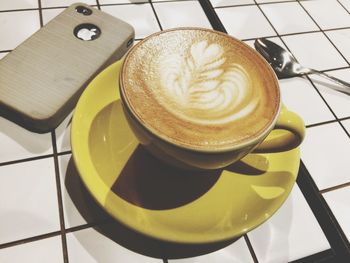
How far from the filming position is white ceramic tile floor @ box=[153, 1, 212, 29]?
0.73m

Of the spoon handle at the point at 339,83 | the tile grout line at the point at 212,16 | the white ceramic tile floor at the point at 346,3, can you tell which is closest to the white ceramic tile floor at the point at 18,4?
the tile grout line at the point at 212,16

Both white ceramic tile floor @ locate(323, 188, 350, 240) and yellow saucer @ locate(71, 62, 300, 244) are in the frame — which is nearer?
yellow saucer @ locate(71, 62, 300, 244)

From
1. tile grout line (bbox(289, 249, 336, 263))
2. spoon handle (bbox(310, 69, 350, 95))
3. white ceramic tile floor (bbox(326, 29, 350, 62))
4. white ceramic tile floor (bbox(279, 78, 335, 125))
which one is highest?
white ceramic tile floor (bbox(326, 29, 350, 62))

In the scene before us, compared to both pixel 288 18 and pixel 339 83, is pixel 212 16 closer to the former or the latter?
pixel 288 18

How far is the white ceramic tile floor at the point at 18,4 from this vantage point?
2.24 ft

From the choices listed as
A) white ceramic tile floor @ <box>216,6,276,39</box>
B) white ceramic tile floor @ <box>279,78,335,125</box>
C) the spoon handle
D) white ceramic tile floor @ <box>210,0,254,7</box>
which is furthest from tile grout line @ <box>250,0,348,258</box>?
white ceramic tile floor @ <box>210,0,254,7</box>

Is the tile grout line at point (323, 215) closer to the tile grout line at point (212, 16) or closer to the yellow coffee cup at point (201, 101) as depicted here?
the yellow coffee cup at point (201, 101)

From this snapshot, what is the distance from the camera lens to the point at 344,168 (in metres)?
0.56

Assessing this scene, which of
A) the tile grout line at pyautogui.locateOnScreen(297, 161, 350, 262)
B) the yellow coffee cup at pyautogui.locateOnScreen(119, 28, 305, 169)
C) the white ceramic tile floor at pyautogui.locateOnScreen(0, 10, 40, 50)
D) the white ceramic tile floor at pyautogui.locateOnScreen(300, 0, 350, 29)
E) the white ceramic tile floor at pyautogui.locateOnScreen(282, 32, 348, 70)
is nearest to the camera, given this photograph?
the yellow coffee cup at pyautogui.locateOnScreen(119, 28, 305, 169)

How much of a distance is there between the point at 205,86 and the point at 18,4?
1.68ft

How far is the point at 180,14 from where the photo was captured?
2.49ft

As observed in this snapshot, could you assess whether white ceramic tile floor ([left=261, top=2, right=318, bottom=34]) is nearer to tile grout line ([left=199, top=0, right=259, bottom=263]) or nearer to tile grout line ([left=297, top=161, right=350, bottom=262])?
tile grout line ([left=199, top=0, right=259, bottom=263])

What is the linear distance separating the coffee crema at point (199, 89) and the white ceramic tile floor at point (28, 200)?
0.62ft

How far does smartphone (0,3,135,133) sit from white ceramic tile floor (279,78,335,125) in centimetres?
33
